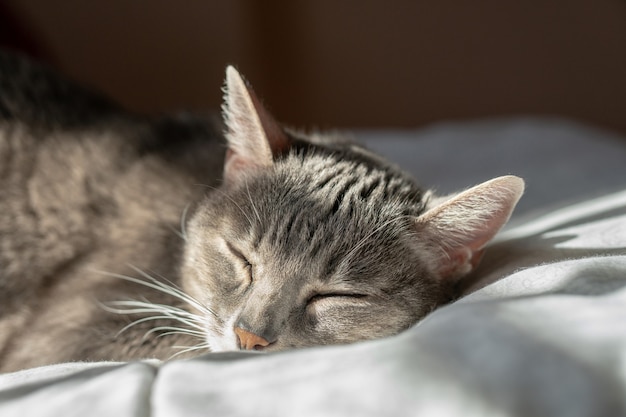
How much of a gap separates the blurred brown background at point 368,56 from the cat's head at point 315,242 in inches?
90.9

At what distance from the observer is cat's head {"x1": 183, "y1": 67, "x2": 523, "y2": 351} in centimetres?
108

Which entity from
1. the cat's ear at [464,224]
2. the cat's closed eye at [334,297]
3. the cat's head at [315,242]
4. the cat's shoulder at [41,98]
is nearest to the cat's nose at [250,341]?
Answer: the cat's head at [315,242]

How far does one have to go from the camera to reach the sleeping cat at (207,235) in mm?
1092

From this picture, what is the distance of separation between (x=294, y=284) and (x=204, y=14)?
271 centimetres

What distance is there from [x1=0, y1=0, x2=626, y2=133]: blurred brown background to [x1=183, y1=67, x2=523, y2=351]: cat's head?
231 centimetres

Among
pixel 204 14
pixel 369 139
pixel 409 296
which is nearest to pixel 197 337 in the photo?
pixel 409 296

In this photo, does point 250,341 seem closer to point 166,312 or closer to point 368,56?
point 166,312

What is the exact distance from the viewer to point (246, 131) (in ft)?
4.14

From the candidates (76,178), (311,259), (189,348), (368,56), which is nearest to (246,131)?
(311,259)

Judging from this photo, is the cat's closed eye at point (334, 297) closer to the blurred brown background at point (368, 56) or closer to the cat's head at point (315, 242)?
the cat's head at point (315, 242)

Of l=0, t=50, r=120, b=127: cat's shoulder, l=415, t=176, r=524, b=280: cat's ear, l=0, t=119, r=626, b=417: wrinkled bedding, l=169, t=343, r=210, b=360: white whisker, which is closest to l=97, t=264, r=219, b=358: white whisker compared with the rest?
l=169, t=343, r=210, b=360: white whisker

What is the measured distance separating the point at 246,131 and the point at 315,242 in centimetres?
30

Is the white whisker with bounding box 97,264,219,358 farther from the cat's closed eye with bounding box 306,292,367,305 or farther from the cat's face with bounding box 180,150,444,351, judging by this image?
the cat's closed eye with bounding box 306,292,367,305

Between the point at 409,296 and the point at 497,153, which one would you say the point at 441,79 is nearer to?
the point at 497,153
